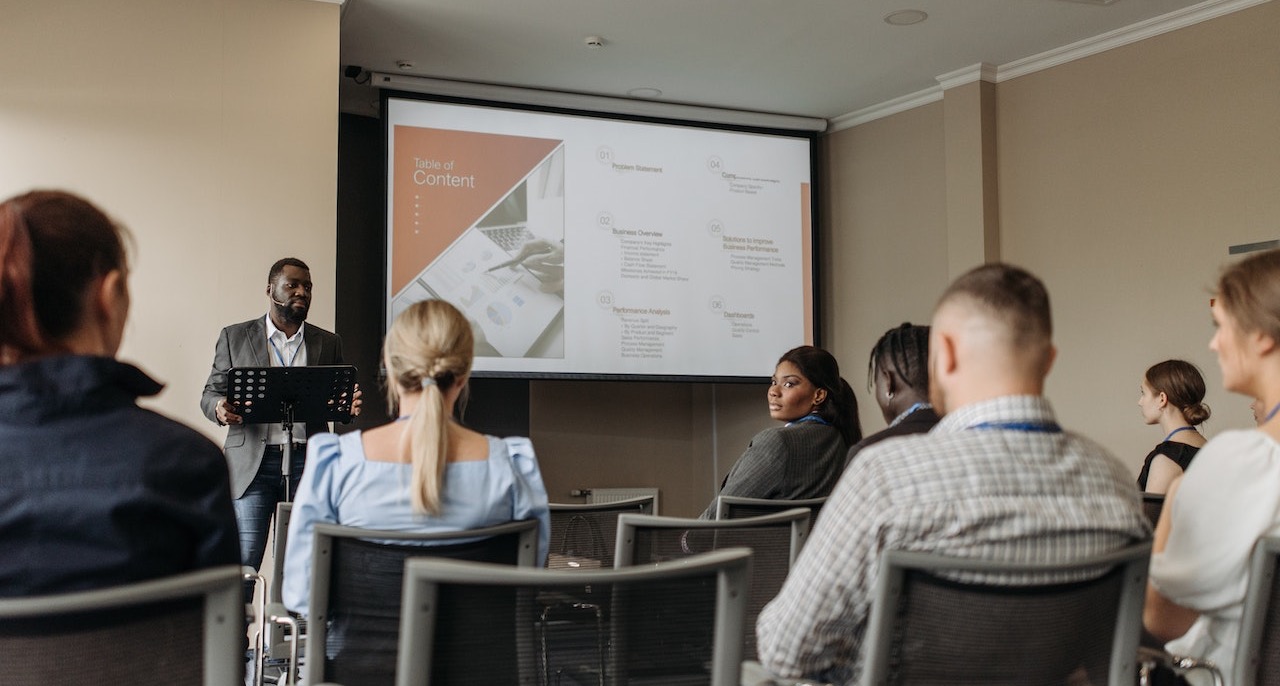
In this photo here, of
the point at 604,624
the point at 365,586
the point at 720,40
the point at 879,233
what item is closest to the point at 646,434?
the point at 879,233

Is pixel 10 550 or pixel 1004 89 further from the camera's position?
pixel 1004 89

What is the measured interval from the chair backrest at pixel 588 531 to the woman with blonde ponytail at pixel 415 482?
0.40 metres

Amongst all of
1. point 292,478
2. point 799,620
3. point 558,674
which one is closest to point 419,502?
point 558,674

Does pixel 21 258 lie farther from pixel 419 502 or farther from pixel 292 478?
pixel 292 478

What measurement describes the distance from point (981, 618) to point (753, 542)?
1058mm

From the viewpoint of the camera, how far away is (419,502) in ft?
6.10

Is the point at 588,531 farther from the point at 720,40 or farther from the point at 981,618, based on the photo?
the point at 720,40

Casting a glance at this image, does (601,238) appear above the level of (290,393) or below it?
above

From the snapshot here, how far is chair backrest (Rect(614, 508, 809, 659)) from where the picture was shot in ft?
6.73

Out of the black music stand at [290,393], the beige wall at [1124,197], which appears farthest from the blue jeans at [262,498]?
the beige wall at [1124,197]

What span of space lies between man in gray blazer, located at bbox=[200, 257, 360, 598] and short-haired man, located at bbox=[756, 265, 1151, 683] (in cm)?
337

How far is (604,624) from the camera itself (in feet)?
4.16

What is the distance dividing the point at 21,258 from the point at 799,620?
38.8 inches

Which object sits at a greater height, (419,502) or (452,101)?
(452,101)
